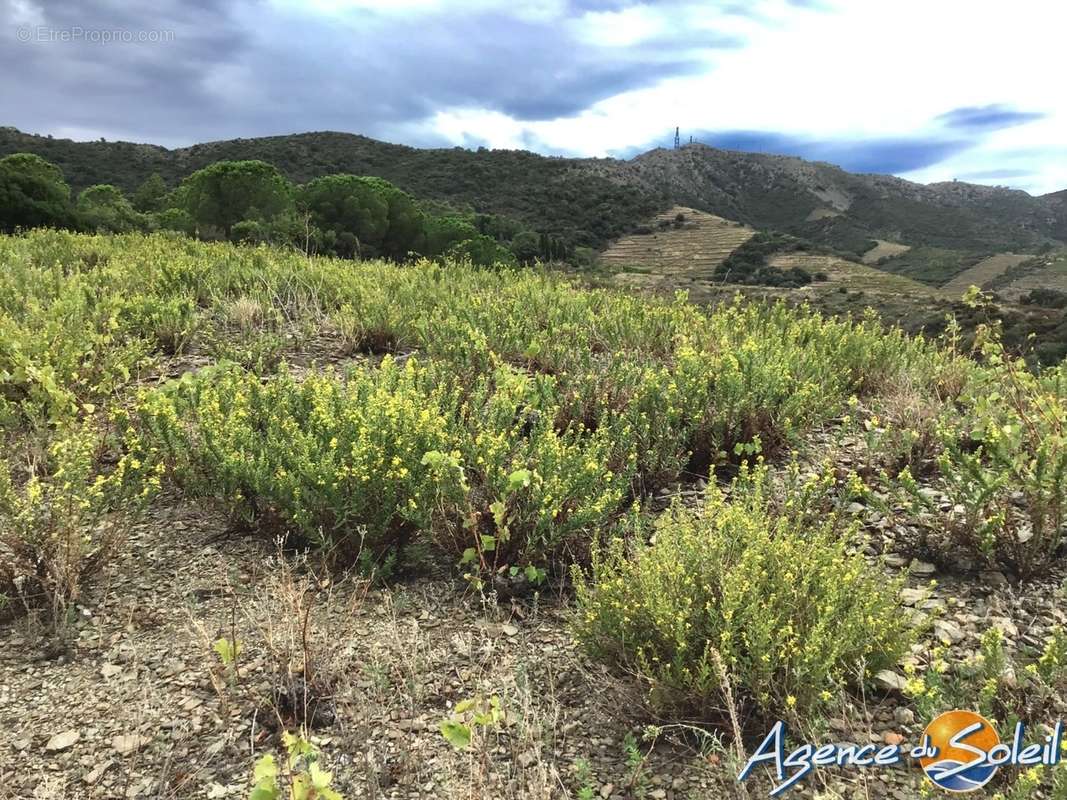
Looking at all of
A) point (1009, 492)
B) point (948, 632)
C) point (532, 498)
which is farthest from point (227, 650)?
point (1009, 492)

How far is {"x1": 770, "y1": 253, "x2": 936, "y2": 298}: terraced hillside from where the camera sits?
1796 inches

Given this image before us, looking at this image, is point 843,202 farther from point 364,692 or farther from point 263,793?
point 263,793

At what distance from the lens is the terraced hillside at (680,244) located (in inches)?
2354

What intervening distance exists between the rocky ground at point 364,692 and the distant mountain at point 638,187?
204 ft

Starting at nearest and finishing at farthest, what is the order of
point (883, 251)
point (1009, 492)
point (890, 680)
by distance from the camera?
point (890, 680), point (1009, 492), point (883, 251)

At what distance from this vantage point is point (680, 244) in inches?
2761

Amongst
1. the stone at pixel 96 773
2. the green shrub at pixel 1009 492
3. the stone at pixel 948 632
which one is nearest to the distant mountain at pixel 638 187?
the stone at pixel 96 773

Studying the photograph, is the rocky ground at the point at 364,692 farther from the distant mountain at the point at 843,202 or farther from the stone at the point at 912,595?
the distant mountain at the point at 843,202

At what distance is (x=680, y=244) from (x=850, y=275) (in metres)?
20.6

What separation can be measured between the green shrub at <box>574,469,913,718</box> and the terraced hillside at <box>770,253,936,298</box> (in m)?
44.8

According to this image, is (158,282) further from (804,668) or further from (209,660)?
(804,668)

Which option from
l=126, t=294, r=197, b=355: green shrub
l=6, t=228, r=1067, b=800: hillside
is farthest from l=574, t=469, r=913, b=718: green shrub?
l=126, t=294, r=197, b=355: green shrub

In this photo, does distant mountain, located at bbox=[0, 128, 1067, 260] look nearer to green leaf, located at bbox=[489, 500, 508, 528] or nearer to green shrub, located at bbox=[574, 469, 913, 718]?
green leaf, located at bbox=[489, 500, 508, 528]

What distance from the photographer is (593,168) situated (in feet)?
294
